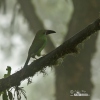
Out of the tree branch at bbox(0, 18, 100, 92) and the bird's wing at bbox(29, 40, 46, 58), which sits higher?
the bird's wing at bbox(29, 40, 46, 58)

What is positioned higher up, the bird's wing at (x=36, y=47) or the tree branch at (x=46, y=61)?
the bird's wing at (x=36, y=47)

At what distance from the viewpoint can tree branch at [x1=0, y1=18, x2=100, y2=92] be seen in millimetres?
1286

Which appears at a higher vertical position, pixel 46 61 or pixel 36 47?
pixel 36 47

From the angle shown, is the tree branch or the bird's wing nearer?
the tree branch

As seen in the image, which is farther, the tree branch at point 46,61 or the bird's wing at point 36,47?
the bird's wing at point 36,47

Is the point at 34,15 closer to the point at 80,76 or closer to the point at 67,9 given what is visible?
the point at 80,76

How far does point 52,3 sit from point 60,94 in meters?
2.29

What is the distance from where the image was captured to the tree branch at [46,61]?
1286mm

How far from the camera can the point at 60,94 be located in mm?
3539

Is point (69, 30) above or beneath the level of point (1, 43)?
beneath

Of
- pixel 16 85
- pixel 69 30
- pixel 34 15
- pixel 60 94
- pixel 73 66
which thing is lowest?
pixel 16 85

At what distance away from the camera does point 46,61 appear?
54.2 inches

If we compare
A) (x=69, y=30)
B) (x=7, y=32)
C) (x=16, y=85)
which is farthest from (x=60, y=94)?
(x=7, y=32)

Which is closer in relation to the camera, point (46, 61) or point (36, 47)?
point (46, 61)
